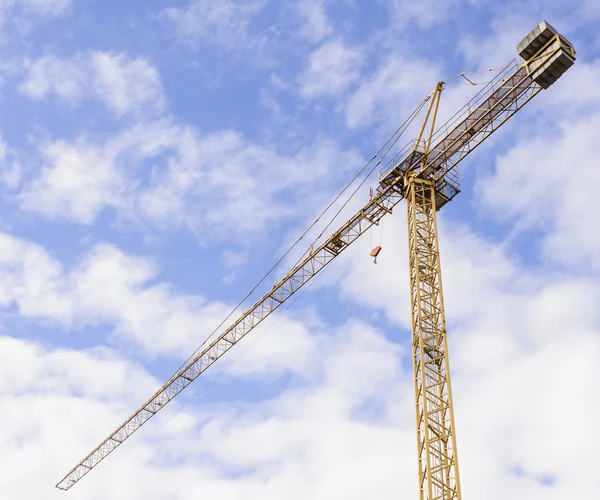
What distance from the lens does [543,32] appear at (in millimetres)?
43281

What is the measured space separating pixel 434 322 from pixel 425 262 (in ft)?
14.1

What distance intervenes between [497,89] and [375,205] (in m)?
11.5

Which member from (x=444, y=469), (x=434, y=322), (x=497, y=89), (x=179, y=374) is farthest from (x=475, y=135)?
(x=179, y=374)

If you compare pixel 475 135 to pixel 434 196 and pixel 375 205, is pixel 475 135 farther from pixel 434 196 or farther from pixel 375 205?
pixel 375 205

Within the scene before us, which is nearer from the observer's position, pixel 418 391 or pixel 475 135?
pixel 418 391

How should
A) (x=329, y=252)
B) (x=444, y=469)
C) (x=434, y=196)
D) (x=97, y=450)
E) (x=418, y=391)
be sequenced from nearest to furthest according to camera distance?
(x=444, y=469) → (x=418, y=391) → (x=434, y=196) → (x=329, y=252) → (x=97, y=450)

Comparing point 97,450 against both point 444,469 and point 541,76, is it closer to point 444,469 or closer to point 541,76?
point 444,469

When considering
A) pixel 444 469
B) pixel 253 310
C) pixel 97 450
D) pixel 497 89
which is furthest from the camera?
pixel 97 450

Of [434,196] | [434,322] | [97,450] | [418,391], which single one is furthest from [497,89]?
[97,450]

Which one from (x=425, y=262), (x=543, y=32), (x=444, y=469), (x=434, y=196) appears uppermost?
(x=543, y=32)

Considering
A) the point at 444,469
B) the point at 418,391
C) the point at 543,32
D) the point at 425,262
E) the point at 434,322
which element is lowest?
the point at 444,469

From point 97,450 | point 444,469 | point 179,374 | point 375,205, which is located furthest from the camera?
point 97,450

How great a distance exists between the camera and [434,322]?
44.5 meters

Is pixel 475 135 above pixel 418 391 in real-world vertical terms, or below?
above
